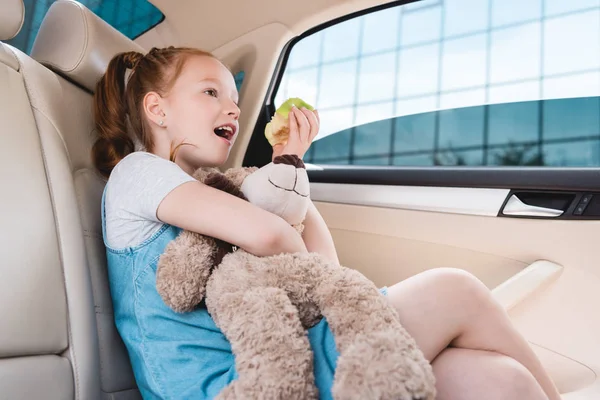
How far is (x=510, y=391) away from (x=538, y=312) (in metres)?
0.80

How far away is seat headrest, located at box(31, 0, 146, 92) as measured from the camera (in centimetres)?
132

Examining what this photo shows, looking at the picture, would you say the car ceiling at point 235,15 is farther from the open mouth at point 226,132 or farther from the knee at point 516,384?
the knee at point 516,384

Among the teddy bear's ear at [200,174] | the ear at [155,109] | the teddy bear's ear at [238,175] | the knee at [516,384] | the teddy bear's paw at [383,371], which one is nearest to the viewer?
the teddy bear's paw at [383,371]

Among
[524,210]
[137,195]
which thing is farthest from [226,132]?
[524,210]

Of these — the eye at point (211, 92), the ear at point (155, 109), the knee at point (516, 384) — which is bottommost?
the knee at point (516, 384)

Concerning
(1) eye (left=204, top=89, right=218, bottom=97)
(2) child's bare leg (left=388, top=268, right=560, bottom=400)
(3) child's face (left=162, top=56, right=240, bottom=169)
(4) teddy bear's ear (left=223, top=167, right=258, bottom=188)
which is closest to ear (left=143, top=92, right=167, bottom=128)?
(3) child's face (left=162, top=56, right=240, bottom=169)

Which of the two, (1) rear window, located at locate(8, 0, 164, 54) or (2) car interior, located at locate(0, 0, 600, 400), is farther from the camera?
(1) rear window, located at locate(8, 0, 164, 54)

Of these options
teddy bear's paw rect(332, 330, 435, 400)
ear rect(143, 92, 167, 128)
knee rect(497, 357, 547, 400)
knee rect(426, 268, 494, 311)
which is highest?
ear rect(143, 92, 167, 128)

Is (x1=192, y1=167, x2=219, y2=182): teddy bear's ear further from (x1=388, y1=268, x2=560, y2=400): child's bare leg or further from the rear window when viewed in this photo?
the rear window

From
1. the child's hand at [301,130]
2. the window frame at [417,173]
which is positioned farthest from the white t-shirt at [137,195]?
the window frame at [417,173]

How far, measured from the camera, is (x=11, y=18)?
117cm

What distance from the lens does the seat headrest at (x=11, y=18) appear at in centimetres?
115

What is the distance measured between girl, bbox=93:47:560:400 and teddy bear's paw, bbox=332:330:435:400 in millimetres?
151

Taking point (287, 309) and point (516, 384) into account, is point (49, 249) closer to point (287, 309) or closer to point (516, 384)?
point (287, 309)
